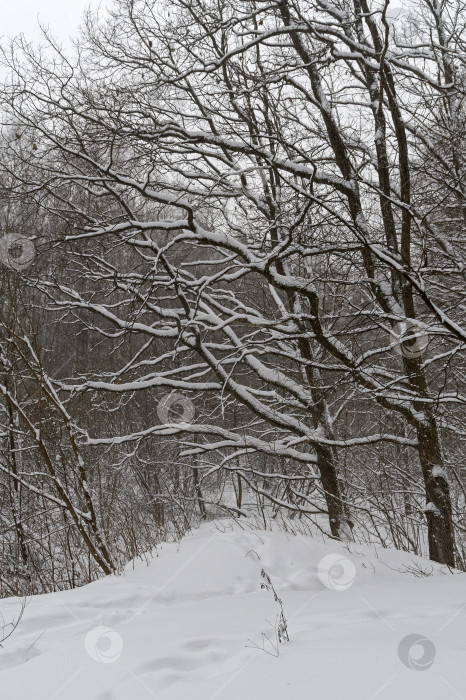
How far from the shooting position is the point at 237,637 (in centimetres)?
238

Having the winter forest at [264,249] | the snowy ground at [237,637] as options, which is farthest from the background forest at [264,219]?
the snowy ground at [237,637]

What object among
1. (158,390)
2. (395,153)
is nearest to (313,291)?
(395,153)

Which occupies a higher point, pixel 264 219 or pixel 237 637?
pixel 264 219

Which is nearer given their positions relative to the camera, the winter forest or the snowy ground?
the snowy ground

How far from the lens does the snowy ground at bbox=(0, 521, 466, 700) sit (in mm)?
1798

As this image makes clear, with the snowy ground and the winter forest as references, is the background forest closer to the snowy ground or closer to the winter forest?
the winter forest

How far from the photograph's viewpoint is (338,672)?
181 cm

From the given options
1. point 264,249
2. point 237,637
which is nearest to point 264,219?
point 264,249

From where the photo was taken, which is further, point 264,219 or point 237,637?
point 264,219

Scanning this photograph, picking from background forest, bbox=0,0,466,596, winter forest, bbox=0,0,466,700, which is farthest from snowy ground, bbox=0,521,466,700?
background forest, bbox=0,0,466,596

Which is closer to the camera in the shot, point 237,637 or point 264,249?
point 237,637

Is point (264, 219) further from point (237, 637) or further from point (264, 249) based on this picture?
point (237, 637)

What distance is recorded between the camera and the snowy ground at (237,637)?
1.80 meters

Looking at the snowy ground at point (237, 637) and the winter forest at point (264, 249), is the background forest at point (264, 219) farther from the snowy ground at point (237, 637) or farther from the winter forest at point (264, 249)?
the snowy ground at point (237, 637)
